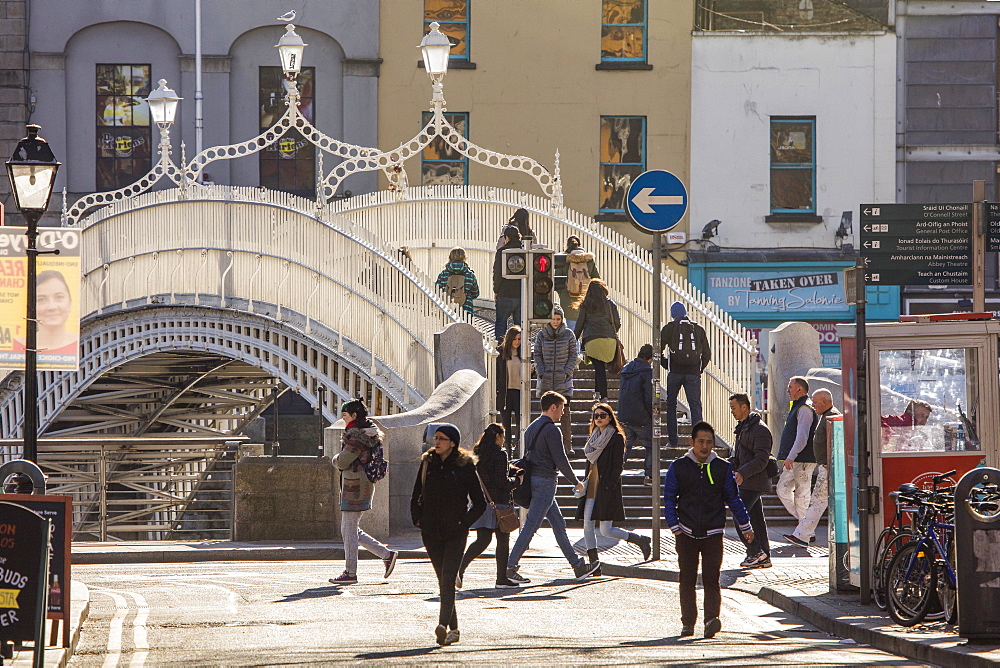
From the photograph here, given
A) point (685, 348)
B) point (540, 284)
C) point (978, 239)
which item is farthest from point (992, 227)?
point (540, 284)

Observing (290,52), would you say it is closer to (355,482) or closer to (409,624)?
(355,482)

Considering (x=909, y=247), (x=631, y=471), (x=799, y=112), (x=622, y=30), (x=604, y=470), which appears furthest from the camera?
(x=622, y=30)

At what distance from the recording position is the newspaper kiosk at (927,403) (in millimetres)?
11961

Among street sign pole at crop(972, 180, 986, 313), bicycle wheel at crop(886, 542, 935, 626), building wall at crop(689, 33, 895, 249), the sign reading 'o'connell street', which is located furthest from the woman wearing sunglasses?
building wall at crop(689, 33, 895, 249)

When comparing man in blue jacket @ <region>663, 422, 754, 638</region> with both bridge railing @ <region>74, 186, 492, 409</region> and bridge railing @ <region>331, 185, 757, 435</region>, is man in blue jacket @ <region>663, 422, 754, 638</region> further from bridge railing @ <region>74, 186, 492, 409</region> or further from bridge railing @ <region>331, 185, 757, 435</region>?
bridge railing @ <region>74, 186, 492, 409</region>

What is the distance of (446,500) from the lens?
11008 mm

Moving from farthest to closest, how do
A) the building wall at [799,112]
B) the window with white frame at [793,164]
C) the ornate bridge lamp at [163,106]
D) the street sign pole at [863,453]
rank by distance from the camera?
the window with white frame at [793,164]
the building wall at [799,112]
the ornate bridge lamp at [163,106]
the street sign pole at [863,453]

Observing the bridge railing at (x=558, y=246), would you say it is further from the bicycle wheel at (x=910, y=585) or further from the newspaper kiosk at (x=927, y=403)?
the bicycle wheel at (x=910, y=585)

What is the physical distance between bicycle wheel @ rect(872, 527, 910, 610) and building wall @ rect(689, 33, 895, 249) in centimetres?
2598

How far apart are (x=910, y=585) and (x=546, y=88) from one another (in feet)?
92.9

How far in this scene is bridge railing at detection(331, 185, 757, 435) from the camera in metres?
22.3

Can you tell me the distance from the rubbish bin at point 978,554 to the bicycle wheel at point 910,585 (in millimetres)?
538

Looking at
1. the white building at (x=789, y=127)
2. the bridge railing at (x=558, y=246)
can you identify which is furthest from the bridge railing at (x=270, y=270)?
the white building at (x=789, y=127)

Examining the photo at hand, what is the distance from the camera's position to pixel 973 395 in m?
12.0
